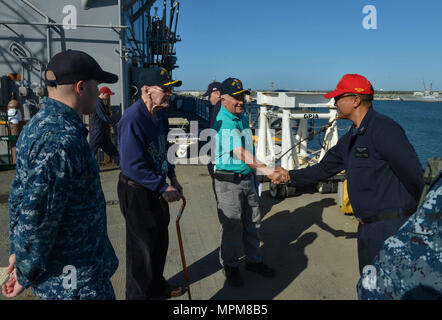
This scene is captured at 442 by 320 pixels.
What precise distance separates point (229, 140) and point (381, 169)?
167cm

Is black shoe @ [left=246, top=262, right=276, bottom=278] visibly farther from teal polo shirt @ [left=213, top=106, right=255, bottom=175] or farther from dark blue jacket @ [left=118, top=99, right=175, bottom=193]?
dark blue jacket @ [left=118, top=99, right=175, bottom=193]

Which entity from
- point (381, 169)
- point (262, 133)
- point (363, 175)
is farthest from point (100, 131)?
point (381, 169)

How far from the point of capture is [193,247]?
185 inches

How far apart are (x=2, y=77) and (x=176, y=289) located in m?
8.42

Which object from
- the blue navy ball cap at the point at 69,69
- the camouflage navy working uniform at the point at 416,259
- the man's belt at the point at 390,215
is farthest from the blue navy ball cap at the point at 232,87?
the camouflage navy working uniform at the point at 416,259

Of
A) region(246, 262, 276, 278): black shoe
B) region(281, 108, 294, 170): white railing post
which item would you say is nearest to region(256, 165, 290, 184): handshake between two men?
region(246, 262, 276, 278): black shoe

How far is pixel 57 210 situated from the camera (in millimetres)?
1651

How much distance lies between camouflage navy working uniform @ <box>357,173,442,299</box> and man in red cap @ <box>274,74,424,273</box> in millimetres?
963

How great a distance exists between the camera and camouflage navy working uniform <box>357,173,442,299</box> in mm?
1344

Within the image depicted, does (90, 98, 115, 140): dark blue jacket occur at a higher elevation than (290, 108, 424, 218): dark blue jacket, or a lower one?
higher

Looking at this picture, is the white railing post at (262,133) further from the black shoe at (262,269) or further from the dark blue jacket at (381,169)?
the dark blue jacket at (381,169)
